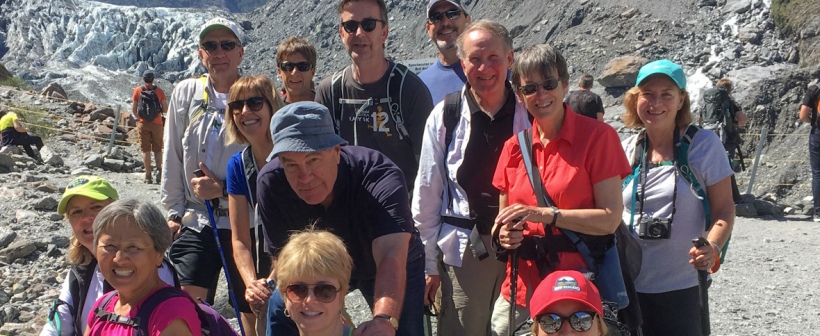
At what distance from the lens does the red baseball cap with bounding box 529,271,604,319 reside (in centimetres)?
287

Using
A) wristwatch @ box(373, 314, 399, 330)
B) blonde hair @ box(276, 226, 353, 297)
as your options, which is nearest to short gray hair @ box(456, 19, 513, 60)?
blonde hair @ box(276, 226, 353, 297)

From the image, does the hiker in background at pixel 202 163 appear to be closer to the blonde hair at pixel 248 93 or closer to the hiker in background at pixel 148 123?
the blonde hair at pixel 248 93

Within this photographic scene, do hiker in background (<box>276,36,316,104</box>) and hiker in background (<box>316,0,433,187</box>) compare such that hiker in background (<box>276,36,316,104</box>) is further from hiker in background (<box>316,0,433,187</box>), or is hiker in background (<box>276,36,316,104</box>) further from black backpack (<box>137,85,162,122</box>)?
black backpack (<box>137,85,162,122</box>)

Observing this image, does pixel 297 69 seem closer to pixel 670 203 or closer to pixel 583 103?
pixel 583 103

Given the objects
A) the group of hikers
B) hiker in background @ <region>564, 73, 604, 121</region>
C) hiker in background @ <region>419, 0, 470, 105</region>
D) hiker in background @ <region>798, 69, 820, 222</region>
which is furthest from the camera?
hiker in background @ <region>798, 69, 820, 222</region>

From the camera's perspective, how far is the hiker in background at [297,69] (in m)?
4.76

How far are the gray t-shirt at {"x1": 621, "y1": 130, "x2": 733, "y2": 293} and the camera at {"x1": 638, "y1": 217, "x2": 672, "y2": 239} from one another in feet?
0.08

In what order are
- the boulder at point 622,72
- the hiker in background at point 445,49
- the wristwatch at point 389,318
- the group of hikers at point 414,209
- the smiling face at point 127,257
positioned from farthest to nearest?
the boulder at point 622,72 < the hiker in background at point 445,49 < the smiling face at point 127,257 < the group of hikers at point 414,209 < the wristwatch at point 389,318

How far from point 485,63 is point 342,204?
1.04 meters

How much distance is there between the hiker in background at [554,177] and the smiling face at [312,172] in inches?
27.1

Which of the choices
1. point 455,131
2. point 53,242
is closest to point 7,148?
point 53,242

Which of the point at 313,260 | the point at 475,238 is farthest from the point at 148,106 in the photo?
the point at 313,260

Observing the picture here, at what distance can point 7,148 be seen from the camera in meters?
14.0

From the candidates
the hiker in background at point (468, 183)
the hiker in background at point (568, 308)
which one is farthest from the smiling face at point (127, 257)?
the hiker in background at point (568, 308)
